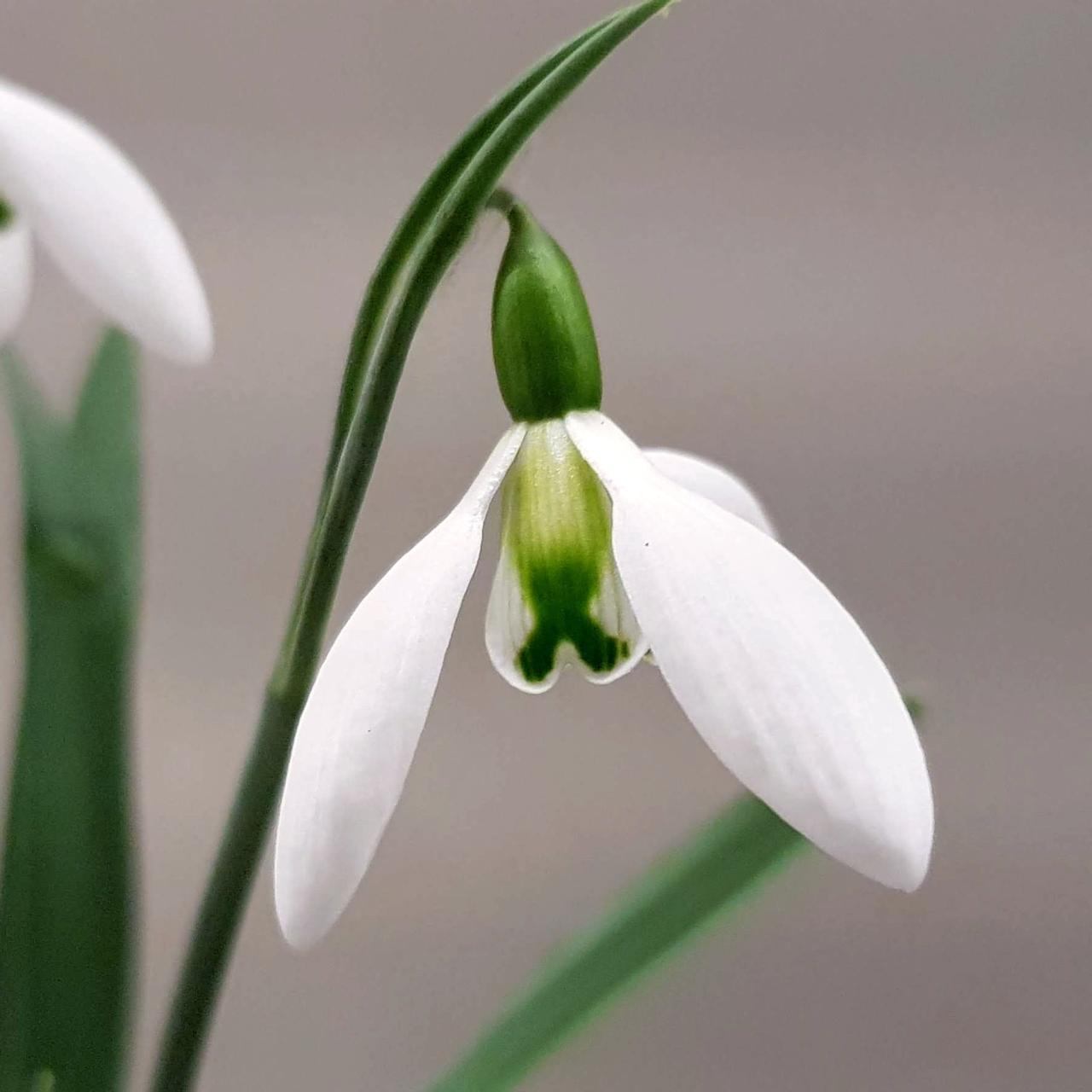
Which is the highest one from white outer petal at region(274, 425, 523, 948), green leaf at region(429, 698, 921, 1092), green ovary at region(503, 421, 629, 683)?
green ovary at region(503, 421, 629, 683)

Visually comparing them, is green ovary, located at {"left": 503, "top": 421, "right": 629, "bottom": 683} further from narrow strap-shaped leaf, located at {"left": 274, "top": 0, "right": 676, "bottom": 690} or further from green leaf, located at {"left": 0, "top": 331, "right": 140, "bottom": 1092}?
green leaf, located at {"left": 0, "top": 331, "right": 140, "bottom": 1092}

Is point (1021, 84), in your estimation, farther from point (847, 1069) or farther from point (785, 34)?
point (847, 1069)

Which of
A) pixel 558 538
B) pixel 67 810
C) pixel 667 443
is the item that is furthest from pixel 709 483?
pixel 667 443

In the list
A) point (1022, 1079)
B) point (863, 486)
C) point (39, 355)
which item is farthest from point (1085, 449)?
point (39, 355)

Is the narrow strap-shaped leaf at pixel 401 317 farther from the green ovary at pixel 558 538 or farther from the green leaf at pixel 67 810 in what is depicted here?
the green leaf at pixel 67 810

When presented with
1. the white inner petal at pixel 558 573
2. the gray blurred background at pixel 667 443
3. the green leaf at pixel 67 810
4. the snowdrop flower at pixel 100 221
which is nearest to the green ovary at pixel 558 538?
the white inner petal at pixel 558 573

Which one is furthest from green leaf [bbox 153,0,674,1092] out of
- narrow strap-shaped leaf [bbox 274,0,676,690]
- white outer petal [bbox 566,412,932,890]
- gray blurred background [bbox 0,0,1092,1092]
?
gray blurred background [bbox 0,0,1092,1092]

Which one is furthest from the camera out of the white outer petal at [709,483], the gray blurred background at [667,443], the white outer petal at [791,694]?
the gray blurred background at [667,443]

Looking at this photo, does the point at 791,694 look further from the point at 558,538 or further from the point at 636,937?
the point at 636,937
